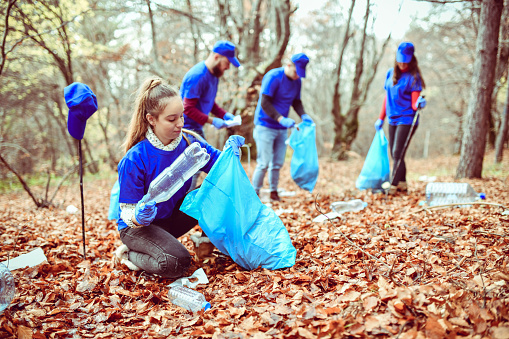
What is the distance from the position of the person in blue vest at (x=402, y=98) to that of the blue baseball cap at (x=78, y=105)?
3.60m

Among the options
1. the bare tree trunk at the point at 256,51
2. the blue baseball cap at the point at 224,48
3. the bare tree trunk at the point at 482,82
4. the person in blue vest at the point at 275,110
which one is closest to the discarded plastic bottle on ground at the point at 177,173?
the blue baseball cap at the point at 224,48

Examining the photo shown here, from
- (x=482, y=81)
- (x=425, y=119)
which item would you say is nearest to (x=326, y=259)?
(x=482, y=81)

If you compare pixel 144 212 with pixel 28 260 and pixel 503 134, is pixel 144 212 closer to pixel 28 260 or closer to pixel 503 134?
pixel 28 260

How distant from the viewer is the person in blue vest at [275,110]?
4102mm

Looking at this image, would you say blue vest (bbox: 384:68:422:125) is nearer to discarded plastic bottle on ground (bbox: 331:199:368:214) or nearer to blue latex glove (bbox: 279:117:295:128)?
discarded plastic bottle on ground (bbox: 331:199:368:214)

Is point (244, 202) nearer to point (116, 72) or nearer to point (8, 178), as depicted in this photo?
point (8, 178)

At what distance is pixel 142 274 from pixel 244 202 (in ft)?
3.21

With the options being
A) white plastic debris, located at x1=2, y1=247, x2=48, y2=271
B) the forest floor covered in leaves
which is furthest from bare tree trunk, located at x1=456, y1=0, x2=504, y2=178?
white plastic debris, located at x1=2, y1=247, x2=48, y2=271

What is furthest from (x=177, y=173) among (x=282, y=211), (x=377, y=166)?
(x=377, y=166)

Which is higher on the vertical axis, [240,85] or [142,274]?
[240,85]

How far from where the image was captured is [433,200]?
3.86m

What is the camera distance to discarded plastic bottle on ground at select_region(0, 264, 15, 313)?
72.7 inches

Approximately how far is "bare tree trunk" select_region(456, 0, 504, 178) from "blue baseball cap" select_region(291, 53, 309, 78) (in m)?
3.22

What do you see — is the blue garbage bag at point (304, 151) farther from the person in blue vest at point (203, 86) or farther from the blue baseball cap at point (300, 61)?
the person in blue vest at point (203, 86)
